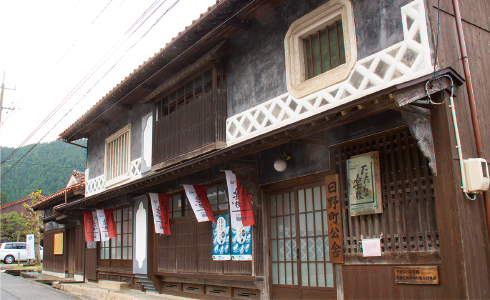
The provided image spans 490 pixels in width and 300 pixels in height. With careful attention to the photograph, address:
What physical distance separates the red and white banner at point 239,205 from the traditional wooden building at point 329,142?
247 mm

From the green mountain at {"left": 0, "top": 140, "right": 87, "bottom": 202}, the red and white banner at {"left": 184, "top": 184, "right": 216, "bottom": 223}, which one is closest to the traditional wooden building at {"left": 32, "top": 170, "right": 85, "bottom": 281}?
the red and white banner at {"left": 184, "top": 184, "right": 216, "bottom": 223}

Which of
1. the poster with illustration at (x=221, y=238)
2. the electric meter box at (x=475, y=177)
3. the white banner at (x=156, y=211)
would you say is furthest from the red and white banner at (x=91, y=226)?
the electric meter box at (x=475, y=177)

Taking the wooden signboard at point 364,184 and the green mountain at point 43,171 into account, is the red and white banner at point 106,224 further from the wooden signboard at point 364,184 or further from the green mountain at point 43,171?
the green mountain at point 43,171

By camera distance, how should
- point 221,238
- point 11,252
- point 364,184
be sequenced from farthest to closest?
point 11,252
point 221,238
point 364,184

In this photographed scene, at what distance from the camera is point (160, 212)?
14047 millimetres

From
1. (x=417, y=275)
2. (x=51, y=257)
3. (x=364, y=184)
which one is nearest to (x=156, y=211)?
(x=364, y=184)

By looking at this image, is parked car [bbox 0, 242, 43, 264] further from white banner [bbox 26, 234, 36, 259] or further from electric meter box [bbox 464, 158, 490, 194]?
electric meter box [bbox 464, 158, 490, 194]

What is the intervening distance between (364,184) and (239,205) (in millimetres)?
3453

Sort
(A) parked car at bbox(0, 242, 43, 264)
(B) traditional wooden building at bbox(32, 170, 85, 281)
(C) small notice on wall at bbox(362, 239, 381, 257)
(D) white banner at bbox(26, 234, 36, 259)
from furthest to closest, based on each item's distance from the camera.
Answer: (A) parked car at bbox(0, 242, 43, 264), (D) white banner at bbox(26, 234, 36, 259), (B) traditional wooden building at bbox(32, 170, 85, 281), (C) small notice on wall at bbox(362, 239, 381, 257)

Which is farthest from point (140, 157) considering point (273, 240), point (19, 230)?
point (19, 230)

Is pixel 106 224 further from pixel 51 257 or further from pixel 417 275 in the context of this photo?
pixel 417 275

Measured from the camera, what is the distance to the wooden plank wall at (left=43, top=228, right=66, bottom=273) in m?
24.3

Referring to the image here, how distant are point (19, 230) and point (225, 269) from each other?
177ft

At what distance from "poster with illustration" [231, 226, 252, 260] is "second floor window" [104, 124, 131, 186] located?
6.75 meters
